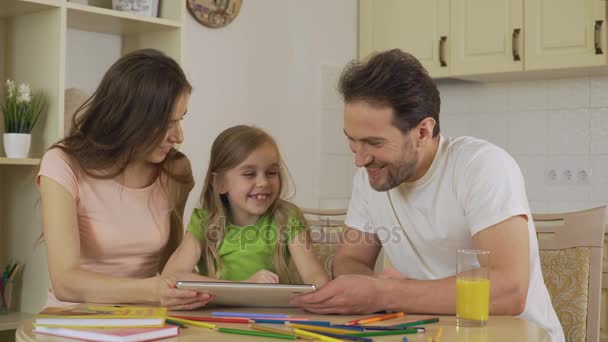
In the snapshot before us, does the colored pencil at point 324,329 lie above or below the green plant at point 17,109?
below

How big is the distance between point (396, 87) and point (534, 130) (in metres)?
2.40

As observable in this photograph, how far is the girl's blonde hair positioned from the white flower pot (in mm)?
671

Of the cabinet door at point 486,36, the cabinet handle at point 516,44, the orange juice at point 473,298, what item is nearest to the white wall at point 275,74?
the cabinet door at point 486,36

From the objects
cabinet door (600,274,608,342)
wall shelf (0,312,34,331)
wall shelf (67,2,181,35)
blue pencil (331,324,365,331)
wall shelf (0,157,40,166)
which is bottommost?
cabinet door (600,274,608,342)

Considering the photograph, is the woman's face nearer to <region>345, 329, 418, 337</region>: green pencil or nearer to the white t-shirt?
the white t-shirt

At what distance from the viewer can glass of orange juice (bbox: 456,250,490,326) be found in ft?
5.12

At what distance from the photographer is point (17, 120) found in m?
2.70

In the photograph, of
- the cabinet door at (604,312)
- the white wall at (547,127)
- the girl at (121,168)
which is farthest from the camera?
the white wall at (547,127)

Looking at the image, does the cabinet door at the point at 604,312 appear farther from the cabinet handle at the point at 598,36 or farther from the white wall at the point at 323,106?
the cabinet handle at the point at 598,36

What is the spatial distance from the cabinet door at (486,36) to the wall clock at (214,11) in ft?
3.46

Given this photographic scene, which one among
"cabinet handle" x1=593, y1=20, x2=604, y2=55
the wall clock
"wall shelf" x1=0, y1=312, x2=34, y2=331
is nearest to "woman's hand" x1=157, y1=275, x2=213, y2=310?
"wall shelf" x1=0, y1=312, x2=34, y2=331

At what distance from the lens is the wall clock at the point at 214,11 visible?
12.1 ft

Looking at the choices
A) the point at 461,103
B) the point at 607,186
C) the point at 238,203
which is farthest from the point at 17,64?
the point at 607,186

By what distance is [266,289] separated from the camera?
1623mm
